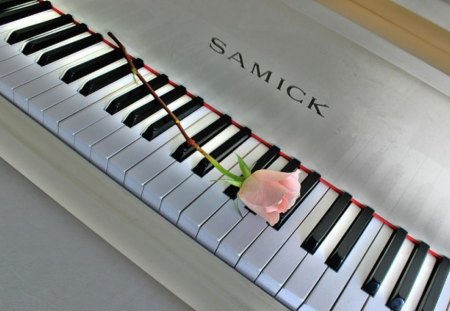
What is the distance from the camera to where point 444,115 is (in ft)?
2.61

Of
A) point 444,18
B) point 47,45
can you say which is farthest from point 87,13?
point 444,18

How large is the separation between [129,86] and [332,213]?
1.60ft

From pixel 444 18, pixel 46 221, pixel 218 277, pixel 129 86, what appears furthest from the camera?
pixel 129 86

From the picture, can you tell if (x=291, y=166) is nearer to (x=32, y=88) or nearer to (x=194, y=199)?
(x=194, y=199)

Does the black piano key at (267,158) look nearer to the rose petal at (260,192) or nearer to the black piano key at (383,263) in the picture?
the rose petal at (260,192)

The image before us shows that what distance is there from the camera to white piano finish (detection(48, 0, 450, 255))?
82cm

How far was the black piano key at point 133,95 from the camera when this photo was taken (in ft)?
3.34

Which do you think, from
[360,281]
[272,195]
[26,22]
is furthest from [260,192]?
[26,22]

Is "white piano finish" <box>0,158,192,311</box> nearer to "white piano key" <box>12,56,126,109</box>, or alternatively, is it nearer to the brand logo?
"white piano key" <box>12,56,126,109</box>

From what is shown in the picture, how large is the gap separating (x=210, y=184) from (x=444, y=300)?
0.47 metres

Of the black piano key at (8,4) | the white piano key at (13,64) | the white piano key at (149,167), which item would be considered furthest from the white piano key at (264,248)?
the black piano key at (8,4)

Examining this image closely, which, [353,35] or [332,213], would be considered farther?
[332,213]

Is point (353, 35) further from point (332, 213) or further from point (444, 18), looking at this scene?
point (332, 213)

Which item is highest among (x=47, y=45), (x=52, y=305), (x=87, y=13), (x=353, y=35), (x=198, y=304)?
(x=353, y=35)
